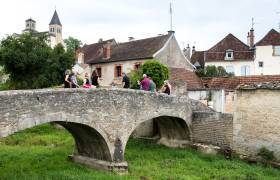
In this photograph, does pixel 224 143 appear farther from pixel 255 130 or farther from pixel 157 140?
pixel 157 140

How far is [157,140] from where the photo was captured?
20.5 metres

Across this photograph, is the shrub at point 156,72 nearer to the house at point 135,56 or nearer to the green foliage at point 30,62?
the house at point 135,56

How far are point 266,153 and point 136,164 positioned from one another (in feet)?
16.8

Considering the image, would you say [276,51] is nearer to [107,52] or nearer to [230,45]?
[230,45]

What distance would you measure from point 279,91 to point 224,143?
336 centimetres

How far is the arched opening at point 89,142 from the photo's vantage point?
49.2ft

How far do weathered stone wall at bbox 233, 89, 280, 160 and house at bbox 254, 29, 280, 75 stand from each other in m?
23.9

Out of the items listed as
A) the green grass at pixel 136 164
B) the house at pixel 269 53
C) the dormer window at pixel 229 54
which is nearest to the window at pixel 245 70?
the house at pixel 269 53

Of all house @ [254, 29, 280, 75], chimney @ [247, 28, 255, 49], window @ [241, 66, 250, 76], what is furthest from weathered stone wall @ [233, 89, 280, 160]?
chimney @ [247, 28, 255, 49]

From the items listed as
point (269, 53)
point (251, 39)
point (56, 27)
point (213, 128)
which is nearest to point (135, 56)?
point (269, 53)

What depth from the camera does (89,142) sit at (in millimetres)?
16000

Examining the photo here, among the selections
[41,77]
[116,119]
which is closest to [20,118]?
[116,119]

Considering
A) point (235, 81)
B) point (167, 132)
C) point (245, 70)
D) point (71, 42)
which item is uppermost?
point (71, 42)

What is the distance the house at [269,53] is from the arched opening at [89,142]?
91.2 ft
